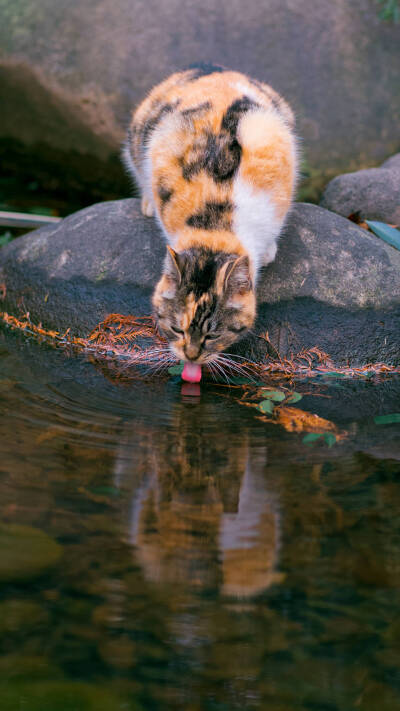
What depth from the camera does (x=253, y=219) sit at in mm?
4238

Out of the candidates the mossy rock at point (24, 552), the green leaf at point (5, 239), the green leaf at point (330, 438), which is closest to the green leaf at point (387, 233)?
the green leaf at point (330, 438)

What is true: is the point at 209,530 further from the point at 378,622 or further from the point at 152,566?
the point at 378,622

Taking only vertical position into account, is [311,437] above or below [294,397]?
below

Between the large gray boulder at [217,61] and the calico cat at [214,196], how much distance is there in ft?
10.3

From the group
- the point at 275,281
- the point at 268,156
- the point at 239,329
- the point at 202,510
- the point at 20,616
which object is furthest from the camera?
the point at 275,281

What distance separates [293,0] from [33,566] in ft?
25.5

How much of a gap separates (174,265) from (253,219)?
2.31ft

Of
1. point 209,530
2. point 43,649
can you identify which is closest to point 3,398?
point 209,530

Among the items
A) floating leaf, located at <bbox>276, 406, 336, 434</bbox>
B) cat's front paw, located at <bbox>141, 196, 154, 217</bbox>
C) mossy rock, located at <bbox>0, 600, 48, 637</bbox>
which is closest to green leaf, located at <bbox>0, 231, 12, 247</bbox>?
cat's front paw, located at <bbox>141, 196, 154, 217</bbox>

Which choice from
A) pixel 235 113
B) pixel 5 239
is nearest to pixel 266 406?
pixel 235 113

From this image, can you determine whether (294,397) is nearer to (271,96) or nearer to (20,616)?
(20,616)

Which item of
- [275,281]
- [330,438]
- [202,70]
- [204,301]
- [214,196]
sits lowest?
[330,438]

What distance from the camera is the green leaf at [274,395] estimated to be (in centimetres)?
403

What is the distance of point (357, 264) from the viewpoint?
489 cm
